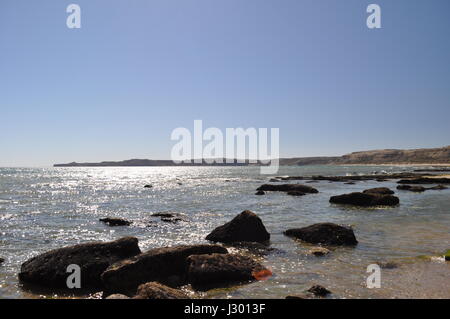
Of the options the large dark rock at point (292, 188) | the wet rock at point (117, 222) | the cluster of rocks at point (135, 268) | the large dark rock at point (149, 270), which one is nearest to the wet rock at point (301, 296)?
the cluster of rocks at point (135, 268)

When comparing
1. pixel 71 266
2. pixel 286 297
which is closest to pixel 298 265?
pixel 286 297

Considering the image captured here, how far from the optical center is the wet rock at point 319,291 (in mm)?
9398

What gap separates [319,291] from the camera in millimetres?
9453

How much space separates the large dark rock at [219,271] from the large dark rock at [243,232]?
200 inches

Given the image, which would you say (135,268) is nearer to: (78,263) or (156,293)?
(78,263)

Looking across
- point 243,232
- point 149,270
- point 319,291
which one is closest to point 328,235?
point 243,232

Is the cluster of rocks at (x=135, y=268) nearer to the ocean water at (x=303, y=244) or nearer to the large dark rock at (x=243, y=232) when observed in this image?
the ocean water at (x=303, y=244)

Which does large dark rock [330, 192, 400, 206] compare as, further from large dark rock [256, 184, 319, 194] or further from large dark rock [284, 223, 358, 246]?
large dark rock [284, 223, 358, 246]

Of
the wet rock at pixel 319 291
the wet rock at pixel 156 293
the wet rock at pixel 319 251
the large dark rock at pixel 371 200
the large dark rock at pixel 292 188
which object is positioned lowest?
the large dark rock at pixel 292 188

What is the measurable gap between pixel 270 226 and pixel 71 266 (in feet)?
43.0
